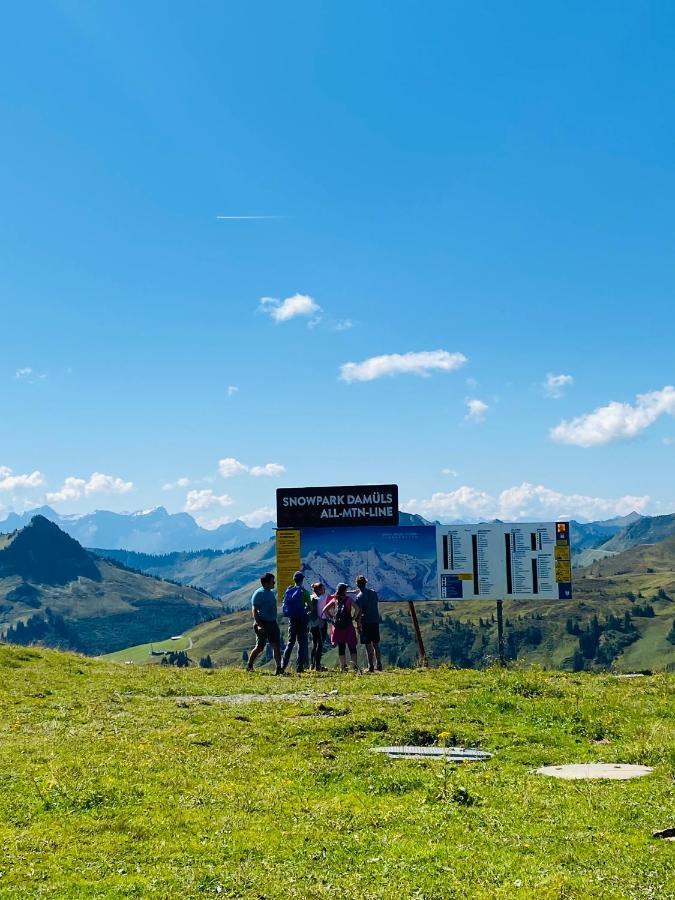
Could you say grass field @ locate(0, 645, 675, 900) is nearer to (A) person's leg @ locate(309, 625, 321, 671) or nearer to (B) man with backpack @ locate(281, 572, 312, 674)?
(B) man with backpack @ locate(281, 572, 312, 674)

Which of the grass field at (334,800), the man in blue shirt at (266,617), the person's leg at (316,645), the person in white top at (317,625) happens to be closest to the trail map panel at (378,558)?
the person in white top at (317,625)

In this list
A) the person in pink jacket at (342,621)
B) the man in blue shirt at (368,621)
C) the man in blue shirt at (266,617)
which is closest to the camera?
the man in blue shirt at (266,617)

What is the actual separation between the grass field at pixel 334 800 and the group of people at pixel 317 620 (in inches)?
311

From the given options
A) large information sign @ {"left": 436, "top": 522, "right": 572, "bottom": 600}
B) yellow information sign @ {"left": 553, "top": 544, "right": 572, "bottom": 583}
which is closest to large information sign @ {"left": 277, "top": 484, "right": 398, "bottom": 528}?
large information sign @ {"left": 436, "top": 522, "right": 572, "bottom": 600}

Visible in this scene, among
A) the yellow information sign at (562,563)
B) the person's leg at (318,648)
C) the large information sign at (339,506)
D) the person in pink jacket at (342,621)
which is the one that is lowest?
the person's leg at (318,648)

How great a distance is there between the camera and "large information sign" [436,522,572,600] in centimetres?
3500

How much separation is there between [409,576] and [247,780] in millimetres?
23866

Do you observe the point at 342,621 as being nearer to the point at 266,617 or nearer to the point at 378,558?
the point at 266,617

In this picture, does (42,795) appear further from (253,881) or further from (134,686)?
(134,686)

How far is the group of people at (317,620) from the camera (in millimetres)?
27156

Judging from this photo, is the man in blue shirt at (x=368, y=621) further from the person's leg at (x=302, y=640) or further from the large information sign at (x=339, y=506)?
the large information sign at (x=339, y=506)

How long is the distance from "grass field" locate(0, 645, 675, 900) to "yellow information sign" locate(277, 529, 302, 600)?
16.4 metres

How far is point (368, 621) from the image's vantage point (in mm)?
28094

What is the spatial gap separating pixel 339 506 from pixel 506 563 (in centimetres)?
766
